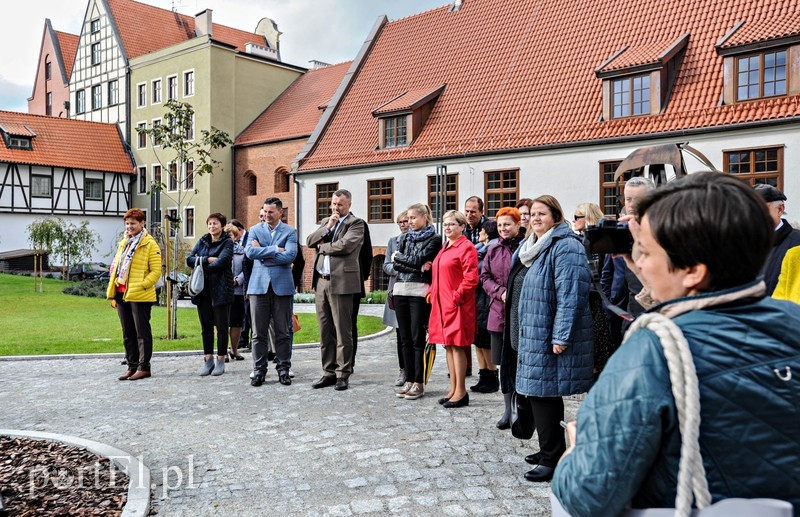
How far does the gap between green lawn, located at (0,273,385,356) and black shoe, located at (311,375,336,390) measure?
4714mm

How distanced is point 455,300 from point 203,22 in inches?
1808

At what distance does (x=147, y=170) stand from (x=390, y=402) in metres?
41.5

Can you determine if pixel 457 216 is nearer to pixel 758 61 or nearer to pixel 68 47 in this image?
pixel 758 61

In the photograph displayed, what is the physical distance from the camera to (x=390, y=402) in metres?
7.79

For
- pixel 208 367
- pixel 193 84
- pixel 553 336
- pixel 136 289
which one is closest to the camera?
pixel 553 336

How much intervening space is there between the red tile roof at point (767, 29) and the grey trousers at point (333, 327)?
16607 millimetres

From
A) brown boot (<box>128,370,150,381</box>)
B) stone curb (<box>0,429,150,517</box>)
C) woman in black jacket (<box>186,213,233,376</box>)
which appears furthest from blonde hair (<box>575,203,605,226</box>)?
brown boot (<box>128,370,150,381</box>)

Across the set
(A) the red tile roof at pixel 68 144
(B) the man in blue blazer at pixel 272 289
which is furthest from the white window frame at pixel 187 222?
(B) the man in blue blazer at pixel 272 289

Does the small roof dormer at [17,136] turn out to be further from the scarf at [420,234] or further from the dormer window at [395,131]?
the scarf at [420,234]

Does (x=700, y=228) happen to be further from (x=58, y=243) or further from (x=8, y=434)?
(x=58, y=243)

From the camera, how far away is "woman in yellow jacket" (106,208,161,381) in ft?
30.4

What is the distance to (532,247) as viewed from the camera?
17.4 feet

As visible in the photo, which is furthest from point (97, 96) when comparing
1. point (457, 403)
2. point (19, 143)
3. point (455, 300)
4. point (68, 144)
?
point (457, 403)

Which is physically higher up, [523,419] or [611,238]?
[611,238]
